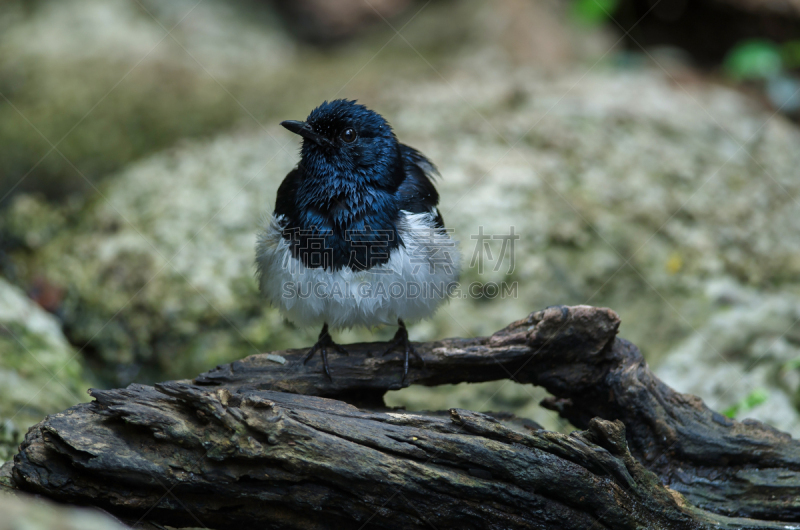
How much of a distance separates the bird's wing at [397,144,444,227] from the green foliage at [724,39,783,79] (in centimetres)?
633

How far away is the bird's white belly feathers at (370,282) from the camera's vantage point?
12.2 ft

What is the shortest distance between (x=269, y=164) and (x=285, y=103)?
1505 millimetres

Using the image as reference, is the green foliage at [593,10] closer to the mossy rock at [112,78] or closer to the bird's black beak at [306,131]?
the mossy rock at [112,78]

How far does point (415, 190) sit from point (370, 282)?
0.81 metres

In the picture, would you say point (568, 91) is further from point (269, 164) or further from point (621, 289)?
point (269, 164)

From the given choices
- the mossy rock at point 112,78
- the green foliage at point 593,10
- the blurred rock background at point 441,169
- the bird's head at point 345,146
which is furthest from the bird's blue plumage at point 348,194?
the green foliage at point 593,10

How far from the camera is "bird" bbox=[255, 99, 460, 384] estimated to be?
3748 millimetres

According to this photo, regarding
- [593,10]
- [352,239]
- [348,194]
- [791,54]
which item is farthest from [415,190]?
A: [791,54]

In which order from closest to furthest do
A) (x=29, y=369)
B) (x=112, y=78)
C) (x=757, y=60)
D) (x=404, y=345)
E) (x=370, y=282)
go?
(x=370, y=282), (x=404, y=345), (x=29, y=369), (x=112, y=78), (x=757, y=60)

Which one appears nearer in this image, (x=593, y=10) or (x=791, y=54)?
(x=791, y=54)

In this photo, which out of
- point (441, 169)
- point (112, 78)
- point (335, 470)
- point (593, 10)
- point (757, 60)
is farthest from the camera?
point (593, 10)

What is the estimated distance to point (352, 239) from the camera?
3.76 meters

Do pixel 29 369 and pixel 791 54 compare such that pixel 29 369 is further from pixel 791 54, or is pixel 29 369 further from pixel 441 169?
pixel 791 54

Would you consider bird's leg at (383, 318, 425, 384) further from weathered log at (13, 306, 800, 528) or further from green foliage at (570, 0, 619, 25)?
green foliage at (570, 0, 619, 25)
